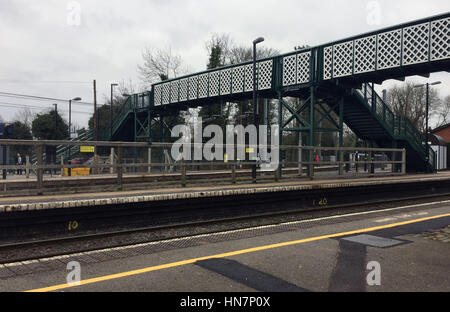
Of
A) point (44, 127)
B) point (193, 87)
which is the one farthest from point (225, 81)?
point (44, 127)

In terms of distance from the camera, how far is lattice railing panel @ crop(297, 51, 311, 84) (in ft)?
63.4

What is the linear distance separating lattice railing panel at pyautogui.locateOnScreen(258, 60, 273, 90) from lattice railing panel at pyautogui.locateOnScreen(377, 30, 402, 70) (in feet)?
20.0

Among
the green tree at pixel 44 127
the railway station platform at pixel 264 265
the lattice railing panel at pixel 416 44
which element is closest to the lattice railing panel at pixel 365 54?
the lattice railing panel at pixel 416 44

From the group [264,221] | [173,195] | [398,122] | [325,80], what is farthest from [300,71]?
[173,195]

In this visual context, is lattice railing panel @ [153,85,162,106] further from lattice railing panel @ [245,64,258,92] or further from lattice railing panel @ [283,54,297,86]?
lattice railing panel @ [283,54,297,86]

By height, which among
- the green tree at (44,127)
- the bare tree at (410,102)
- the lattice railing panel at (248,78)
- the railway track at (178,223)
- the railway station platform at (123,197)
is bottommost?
the railway track at (178,223)

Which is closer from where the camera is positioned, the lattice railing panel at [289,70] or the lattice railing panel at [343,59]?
the lattice railing panel at [343,59]

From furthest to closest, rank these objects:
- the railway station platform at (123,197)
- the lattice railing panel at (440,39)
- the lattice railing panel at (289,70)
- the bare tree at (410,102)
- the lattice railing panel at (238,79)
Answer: the bare tree at (410,102)
the lattice railing panel at (238,79)
the lattice railing panel at (289,70)
the lattice railing panel at (440,39)
the railway station platform at (123,197)

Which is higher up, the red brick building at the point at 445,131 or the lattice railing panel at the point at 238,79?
the lattice railing panel at the point at 238,79

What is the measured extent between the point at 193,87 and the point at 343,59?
1201 centimetres

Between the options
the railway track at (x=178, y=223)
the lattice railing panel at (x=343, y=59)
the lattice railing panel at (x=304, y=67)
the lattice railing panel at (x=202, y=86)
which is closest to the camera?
the railway track at (x=178, y=223)

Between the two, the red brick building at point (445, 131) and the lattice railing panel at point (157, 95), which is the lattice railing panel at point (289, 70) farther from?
the red brick building at point (445, 131)

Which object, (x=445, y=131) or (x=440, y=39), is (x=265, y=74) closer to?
(x=440, y=39)

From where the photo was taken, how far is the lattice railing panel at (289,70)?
2003 centimetres
